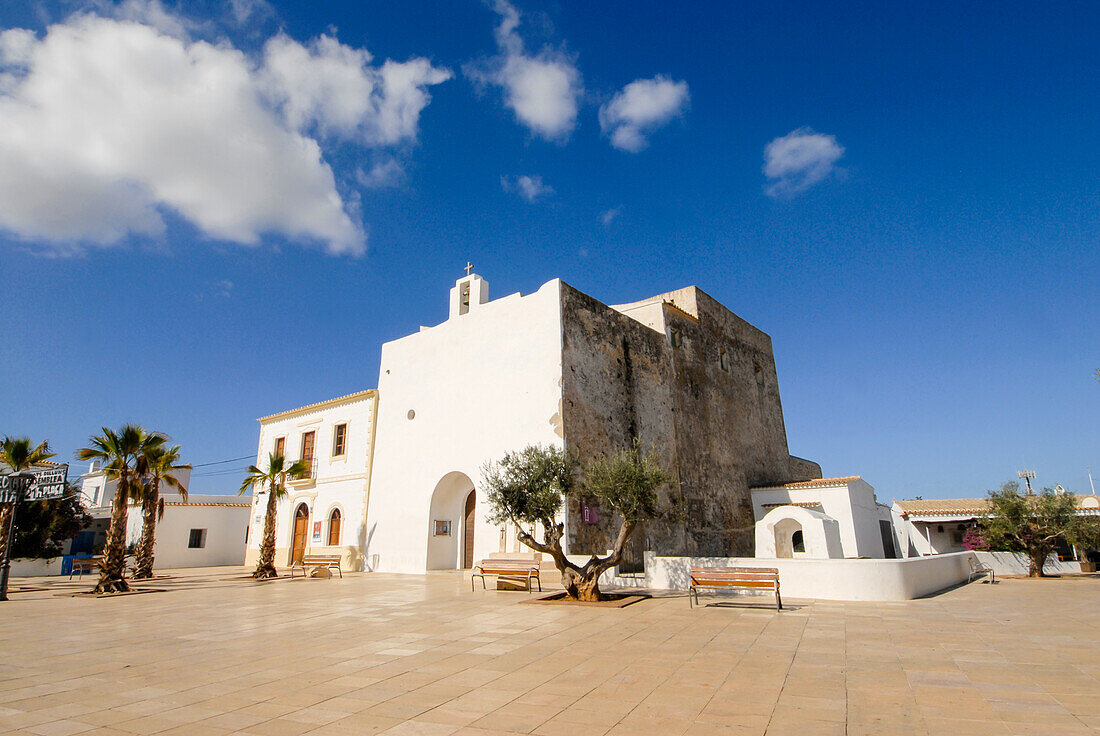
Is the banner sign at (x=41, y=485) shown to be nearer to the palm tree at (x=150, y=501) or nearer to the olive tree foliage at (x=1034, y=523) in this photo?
the palm tree at (x=150, y=501)

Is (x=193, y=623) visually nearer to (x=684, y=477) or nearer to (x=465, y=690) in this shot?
(x=465, y=690)

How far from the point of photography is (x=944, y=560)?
14727 mm

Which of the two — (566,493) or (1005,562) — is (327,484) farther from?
(1005,562)

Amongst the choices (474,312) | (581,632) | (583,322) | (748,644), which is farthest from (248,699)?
(474,312)

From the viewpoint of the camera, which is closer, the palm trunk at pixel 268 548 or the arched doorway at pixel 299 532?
the palm trunk at pixel 268 548

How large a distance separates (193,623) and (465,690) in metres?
6.75

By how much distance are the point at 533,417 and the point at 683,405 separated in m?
7.86

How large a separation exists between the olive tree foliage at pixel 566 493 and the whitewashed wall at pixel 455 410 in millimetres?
3917

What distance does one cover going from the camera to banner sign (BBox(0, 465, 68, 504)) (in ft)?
44.5

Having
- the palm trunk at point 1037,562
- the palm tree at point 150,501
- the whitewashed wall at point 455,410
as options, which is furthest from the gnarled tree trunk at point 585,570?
the palm trunk at point 1037,562

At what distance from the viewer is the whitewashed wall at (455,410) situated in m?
17.5

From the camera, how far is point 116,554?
15.2 meters

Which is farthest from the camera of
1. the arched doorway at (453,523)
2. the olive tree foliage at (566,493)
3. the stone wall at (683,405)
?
the arched doorway at (453,523)

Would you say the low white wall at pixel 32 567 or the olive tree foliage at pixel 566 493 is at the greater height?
the olive tree foliage at pixel 566 493
